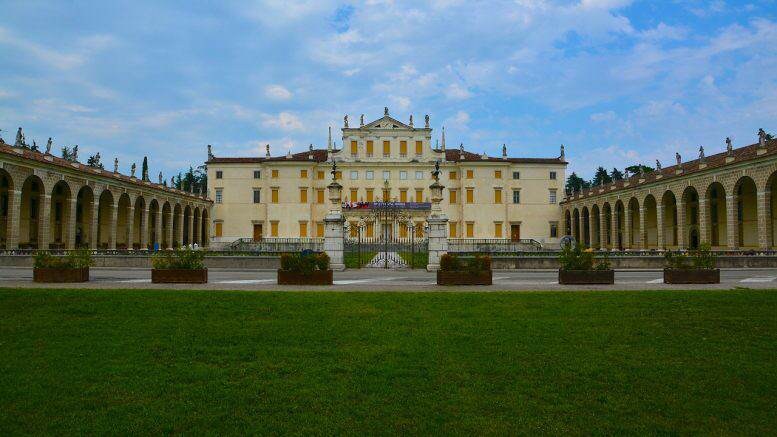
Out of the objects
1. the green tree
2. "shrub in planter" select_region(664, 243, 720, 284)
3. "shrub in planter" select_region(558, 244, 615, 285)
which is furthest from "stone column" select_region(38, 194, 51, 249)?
the green tree

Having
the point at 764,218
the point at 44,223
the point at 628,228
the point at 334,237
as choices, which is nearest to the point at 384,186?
the point at 628,228

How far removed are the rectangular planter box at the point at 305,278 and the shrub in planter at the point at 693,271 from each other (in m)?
9.56

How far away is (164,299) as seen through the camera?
9.30m

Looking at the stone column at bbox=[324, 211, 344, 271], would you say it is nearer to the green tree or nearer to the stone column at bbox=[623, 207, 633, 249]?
the stone column at bbox=[623, 207, 633, 249]

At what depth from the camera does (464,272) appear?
45.4 feet

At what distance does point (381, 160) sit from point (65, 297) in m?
50.0

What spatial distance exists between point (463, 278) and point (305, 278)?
14.0 feet

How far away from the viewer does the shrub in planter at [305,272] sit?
13.9 meters

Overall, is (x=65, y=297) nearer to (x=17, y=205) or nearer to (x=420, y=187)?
(x=17, y=205)

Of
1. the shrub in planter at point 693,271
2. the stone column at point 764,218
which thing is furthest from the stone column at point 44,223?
the stone column at point 764,218

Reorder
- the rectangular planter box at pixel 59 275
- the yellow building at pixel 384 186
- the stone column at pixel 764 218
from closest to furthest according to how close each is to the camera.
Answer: the rectangular planter box at pixel 59 275 < the stone column at pixel 764 218 < the yellow building at pixel 384 186

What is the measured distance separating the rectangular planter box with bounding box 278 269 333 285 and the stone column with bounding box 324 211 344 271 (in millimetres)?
5710

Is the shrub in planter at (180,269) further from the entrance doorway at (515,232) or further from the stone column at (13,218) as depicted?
the entrance doorway at (515,232)

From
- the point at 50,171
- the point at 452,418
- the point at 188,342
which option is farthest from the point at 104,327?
the point at 50,171
